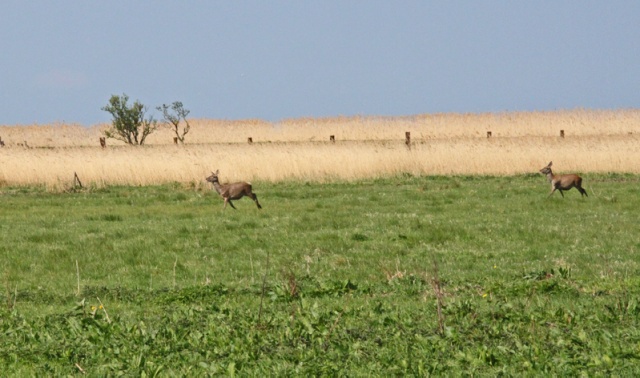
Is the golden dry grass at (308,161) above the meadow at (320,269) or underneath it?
above

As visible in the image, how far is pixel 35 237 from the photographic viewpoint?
17422mm

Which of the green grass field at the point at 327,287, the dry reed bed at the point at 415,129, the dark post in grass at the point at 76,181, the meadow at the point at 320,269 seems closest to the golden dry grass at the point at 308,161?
the meadow at the point at 320,269

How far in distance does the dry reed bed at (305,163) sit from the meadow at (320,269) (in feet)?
0.36

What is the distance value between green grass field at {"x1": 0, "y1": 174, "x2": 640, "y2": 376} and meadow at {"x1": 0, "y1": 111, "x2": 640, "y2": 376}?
0.11ft

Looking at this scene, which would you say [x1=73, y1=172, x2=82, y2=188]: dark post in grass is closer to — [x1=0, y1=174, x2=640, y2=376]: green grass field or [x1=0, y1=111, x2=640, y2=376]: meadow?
[x1=0, y1=111, x2=640, y2=376]: meadow

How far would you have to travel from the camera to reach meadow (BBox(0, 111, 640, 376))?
26.3ft

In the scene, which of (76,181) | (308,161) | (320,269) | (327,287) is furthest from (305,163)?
(327,287)

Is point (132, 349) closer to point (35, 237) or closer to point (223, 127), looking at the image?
point (35, 237)

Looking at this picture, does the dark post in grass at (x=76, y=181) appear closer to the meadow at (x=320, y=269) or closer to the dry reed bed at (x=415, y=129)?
the meadow at (x=320, y=269)

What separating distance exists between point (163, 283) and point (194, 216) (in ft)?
29.1

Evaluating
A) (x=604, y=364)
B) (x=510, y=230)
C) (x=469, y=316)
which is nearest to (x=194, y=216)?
(x=510, y=230)

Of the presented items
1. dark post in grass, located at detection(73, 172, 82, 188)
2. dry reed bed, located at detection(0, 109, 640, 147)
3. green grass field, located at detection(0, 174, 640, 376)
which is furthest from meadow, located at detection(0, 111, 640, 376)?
dry reed bed, located at detection(0, 109, 640, 147)

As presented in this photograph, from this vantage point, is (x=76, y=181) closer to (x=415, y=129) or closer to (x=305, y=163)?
(x=305, y=163)

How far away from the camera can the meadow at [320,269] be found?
8.01 meters
